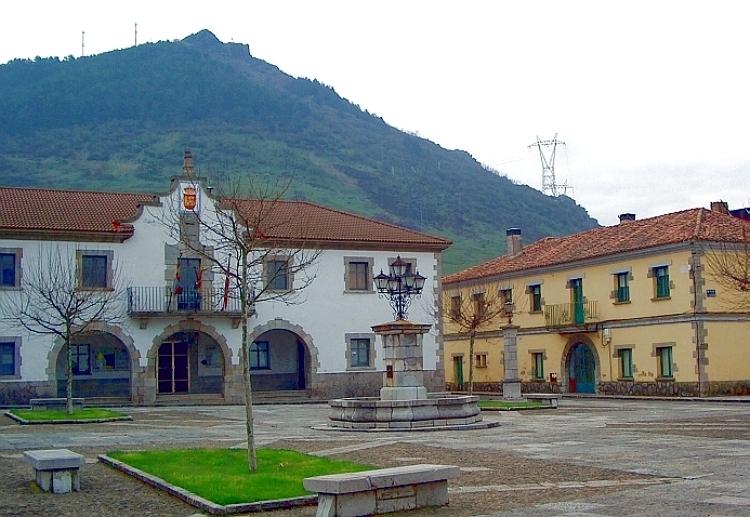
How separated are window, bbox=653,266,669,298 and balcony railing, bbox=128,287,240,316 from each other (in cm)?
1546

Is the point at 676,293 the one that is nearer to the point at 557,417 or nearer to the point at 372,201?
the point at 557,417

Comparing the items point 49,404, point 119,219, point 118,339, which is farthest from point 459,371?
point 49,404

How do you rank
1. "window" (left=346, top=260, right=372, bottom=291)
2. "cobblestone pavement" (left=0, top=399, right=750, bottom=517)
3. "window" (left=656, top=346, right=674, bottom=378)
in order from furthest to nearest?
"window" (left=346, top=260, right=372, bottom=291) < "window" (left=656, top=346, right=674, bottom=378) < "cobblestone pavement" (left=0, top=399, right=750, bottom=517)

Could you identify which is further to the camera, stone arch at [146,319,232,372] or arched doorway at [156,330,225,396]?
arched doorway at [156,330,225,396]

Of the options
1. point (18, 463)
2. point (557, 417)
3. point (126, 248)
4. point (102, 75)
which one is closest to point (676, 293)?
point (557, 417)

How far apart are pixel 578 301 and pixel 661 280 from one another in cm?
491

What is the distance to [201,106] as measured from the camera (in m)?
136

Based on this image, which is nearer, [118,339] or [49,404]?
[49,404]

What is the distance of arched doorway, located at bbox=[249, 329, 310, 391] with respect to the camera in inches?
1522

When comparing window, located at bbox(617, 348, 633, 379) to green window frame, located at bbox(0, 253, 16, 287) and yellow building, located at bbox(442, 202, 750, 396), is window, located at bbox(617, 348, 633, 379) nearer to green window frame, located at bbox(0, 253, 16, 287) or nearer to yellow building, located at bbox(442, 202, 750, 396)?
yellow building, located at bbox(442, 202, 750, 396)

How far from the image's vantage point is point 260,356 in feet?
128

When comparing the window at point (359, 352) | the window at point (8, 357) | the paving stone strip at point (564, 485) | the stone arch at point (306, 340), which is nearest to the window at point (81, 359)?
the window at point (8, 357)

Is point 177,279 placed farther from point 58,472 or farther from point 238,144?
point 238,144

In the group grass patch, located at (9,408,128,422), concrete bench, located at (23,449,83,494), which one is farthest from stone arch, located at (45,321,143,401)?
concrete bench, located at (23,449,83,494)
